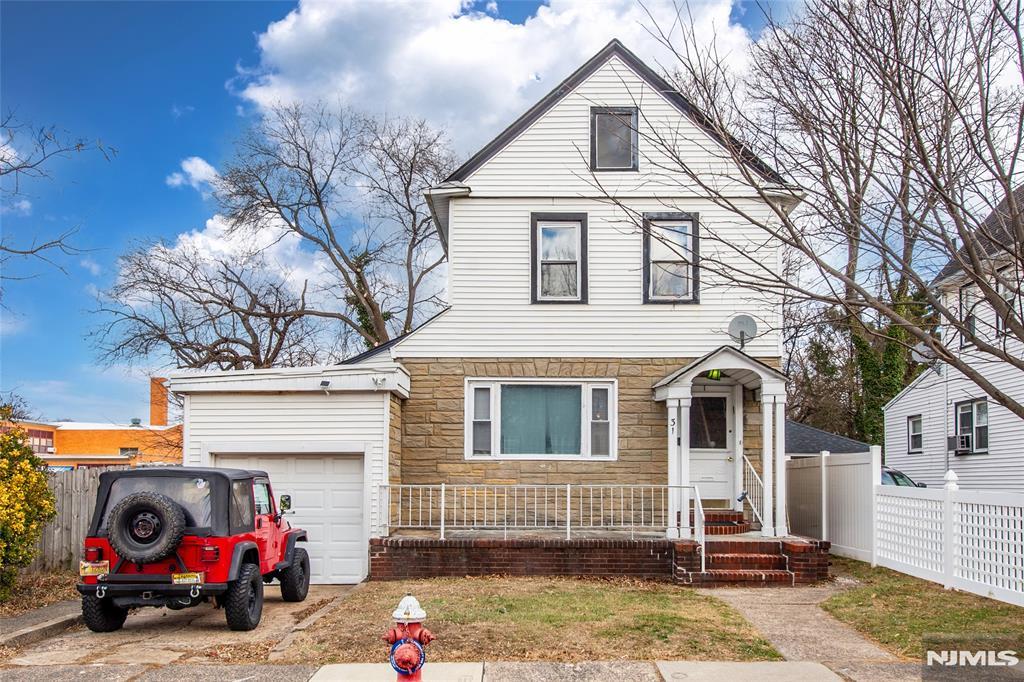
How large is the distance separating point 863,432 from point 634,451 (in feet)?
61.5

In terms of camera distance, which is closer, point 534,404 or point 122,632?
point 122,632

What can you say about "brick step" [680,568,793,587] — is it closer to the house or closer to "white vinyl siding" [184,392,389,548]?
the house

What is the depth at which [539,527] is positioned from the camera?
14.9 metres

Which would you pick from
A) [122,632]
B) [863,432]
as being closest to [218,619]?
[122,632]

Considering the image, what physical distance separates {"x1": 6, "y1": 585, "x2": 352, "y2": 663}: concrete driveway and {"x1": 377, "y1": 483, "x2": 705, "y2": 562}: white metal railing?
144 inches

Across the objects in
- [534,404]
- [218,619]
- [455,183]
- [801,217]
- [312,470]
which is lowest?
[218,619]

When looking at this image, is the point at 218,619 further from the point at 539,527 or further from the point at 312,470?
the point at 539,527

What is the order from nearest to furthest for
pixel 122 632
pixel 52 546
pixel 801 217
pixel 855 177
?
pixel 855 177 → pixel 801 217 → pixel 122 632 → pixel 52 546

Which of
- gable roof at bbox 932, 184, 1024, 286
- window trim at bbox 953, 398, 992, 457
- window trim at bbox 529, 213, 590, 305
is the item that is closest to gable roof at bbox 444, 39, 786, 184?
window trim at bbox 529, 213, 590, 305

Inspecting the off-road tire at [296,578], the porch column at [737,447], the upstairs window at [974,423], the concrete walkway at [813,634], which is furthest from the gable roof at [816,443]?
the off-road tire at [296,578]

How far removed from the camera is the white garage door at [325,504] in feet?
47.4

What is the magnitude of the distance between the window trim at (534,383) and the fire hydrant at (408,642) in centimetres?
973

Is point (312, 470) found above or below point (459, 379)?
below

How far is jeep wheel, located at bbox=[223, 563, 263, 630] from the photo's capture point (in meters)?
9.48
